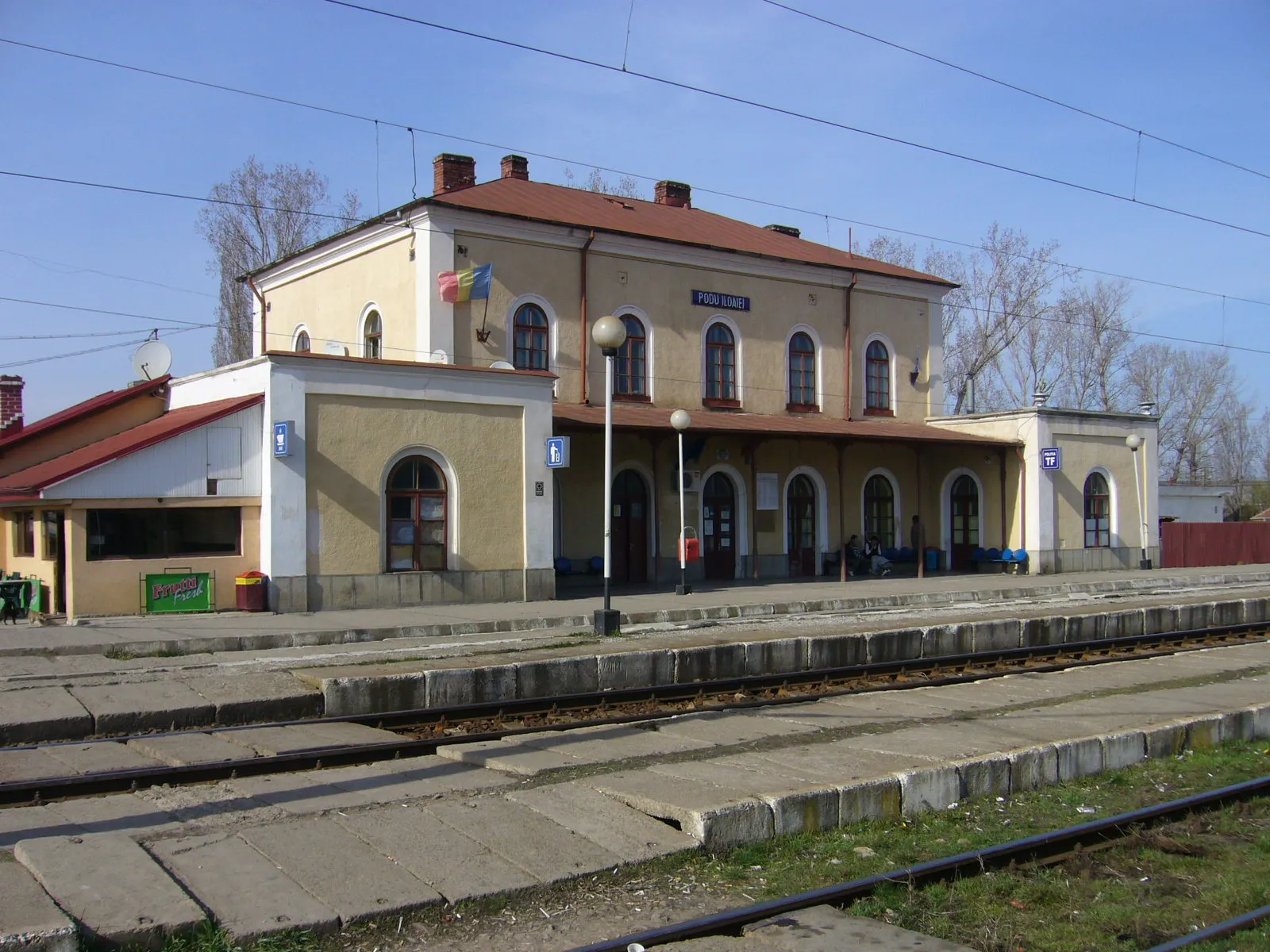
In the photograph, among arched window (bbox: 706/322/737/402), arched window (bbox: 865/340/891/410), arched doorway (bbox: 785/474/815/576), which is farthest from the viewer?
arched window (bbox: 865/340/891/410)

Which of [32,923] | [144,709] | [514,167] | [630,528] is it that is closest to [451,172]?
[514,167]

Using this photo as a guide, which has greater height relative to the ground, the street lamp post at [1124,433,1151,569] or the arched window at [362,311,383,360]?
the arched window at [362,311,383,360]

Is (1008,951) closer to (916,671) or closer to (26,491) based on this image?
(916,671)

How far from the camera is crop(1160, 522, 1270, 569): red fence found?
3503 cm

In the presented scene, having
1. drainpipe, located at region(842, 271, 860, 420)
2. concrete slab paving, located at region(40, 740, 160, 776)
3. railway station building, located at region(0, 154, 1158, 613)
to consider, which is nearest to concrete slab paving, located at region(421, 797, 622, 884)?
concrete slab paving, located at region(40, 740, 160, 776)

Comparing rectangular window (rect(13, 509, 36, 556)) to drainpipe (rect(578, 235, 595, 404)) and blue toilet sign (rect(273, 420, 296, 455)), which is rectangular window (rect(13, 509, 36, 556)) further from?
drainpipe (rect(578, 235, 595, 404))

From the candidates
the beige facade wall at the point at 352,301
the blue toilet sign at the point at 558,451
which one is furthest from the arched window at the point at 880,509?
the beige facade wall at the point at 352,301

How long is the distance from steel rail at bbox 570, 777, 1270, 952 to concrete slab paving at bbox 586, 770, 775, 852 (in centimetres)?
74

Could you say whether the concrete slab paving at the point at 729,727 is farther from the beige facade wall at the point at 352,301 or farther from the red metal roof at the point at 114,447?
the beige facade wall at the point at 352,301

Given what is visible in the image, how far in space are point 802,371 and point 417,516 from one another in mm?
Answer: 12856

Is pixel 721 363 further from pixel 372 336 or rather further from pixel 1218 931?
pixel 1218 931

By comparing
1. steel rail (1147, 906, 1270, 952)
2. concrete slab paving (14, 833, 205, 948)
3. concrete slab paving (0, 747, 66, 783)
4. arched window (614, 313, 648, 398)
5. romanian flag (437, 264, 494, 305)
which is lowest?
steel rail (1147, 906, 1270, 952)

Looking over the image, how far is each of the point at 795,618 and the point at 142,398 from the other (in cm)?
1382

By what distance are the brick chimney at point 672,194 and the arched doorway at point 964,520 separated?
437 inches
